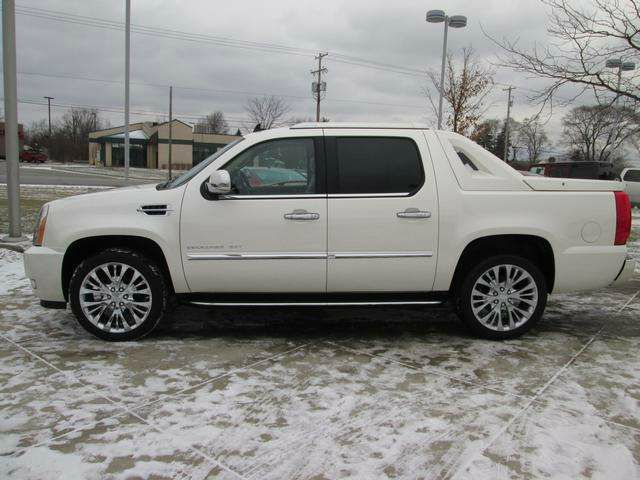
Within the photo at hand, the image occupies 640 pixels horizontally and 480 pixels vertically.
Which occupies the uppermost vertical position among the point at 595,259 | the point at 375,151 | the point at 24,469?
the point at 375,151

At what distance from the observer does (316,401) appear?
3564mm

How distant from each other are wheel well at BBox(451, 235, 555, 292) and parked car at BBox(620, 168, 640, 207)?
66.9ft

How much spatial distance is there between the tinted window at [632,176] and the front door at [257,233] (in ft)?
74.3

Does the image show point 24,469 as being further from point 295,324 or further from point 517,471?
point 295,324

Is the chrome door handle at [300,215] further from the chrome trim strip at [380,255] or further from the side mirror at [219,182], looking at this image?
the side mirror at [219,182]

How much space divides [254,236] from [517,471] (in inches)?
103

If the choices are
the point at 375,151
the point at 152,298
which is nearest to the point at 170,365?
the point at 152,298

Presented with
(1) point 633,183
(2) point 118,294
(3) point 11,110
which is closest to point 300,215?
(2) point 118,294

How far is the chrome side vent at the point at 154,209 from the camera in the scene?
4523 millimetres

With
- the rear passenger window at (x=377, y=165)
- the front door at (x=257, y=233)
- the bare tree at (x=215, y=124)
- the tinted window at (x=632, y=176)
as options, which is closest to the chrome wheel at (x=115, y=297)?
the front door at (x=257, y=233)

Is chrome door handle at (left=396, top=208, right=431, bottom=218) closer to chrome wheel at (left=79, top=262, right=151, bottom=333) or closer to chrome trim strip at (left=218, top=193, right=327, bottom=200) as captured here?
chrome trim strip at (left=218, top=193, right=327, bottom=200)

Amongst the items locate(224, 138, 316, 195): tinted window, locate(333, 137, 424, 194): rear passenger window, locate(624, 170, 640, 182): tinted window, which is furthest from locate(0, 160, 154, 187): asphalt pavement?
locate(624, 170, 640, 182): tinted window

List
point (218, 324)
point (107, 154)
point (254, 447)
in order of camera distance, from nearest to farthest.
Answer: point (254, 447) → point (218, 324) → point (107, 154)

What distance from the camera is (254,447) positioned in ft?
9.82
